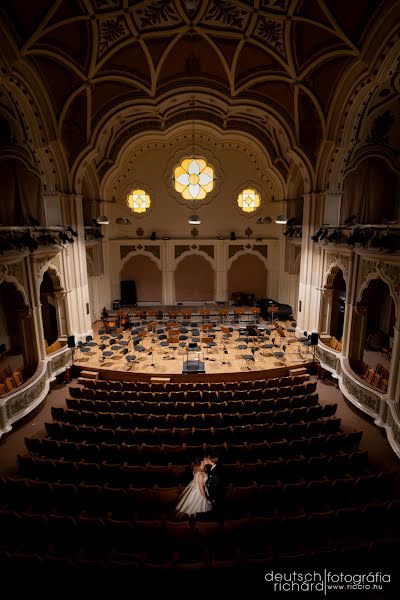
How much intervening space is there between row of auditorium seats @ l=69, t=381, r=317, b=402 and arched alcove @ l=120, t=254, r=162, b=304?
436 inches

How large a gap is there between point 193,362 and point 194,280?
9135 mm

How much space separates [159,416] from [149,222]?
14017mm

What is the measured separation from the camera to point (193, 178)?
63.6ft

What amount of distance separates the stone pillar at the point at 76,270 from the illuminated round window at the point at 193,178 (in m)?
7.19

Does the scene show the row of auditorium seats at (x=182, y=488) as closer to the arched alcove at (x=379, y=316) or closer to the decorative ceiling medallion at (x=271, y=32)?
the arched alcove at (x=379, y=316)

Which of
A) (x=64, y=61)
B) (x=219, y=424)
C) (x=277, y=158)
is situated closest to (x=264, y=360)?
(x=219, y=424)

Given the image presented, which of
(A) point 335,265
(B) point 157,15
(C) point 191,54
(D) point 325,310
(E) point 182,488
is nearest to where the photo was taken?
(E) point 182,488

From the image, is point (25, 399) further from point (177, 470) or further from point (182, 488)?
point (182, 488)

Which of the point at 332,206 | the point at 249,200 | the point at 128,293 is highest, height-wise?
the point at 249,200

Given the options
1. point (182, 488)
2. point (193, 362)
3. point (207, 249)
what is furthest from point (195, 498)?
point (207, 249)

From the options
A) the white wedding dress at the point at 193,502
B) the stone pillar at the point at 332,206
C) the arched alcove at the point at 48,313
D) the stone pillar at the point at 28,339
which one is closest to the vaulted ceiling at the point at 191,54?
the stone pillar at the point at 332,206

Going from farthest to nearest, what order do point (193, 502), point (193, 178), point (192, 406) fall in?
point (193, 178)
point (192, 406)
point (193, 502)

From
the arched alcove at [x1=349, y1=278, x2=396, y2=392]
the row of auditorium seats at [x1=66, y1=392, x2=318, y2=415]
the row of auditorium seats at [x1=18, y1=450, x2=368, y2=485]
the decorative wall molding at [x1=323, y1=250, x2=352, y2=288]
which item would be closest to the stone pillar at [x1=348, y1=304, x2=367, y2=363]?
the arched alcove at [x1=349, y1=278, x2=396, y2=392]

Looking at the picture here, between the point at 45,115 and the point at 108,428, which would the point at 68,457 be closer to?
the point at 108,428
